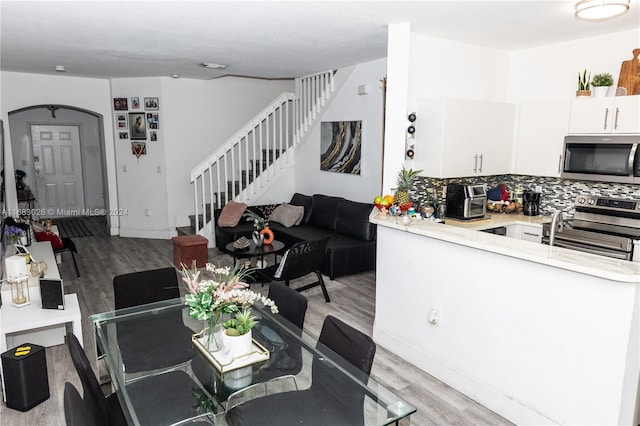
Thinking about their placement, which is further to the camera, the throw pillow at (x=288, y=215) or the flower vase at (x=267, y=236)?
the throw pillow at (x=288, y=215)

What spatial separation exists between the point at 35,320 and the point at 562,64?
17.1 ft

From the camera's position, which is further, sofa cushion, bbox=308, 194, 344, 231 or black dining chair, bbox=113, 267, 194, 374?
sofa cushion, bbox=308, 194, 344, 231

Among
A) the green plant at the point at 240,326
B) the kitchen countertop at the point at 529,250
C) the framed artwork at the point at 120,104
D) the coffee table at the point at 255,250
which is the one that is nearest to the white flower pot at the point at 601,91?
the kitchen countertop at the point at 529,250

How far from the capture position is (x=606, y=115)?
386cm

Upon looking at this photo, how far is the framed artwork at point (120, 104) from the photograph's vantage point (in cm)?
740

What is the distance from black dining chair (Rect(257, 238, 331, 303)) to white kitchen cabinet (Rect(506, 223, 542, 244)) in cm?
192

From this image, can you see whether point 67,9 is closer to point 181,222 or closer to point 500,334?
point 500,334

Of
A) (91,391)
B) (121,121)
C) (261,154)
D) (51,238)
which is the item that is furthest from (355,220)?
(121,121)

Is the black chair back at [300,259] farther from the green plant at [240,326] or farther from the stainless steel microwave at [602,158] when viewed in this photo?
the stainless steel microwave at [602,158]

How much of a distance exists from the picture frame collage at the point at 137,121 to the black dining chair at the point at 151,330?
490cm

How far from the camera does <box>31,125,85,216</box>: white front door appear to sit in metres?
9.32

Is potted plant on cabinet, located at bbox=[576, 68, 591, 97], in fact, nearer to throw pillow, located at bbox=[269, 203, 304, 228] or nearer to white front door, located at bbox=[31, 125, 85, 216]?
throw pillow, located at bbox=[269, 203, 304, 228]

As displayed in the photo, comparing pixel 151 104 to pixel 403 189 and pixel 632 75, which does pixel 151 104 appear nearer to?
pixel 403 189

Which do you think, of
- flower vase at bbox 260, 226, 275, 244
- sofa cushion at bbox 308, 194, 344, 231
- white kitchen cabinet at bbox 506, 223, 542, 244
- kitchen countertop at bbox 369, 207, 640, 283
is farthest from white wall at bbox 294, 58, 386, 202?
kitchen countertop at bbox 369, 207, 640, 283
